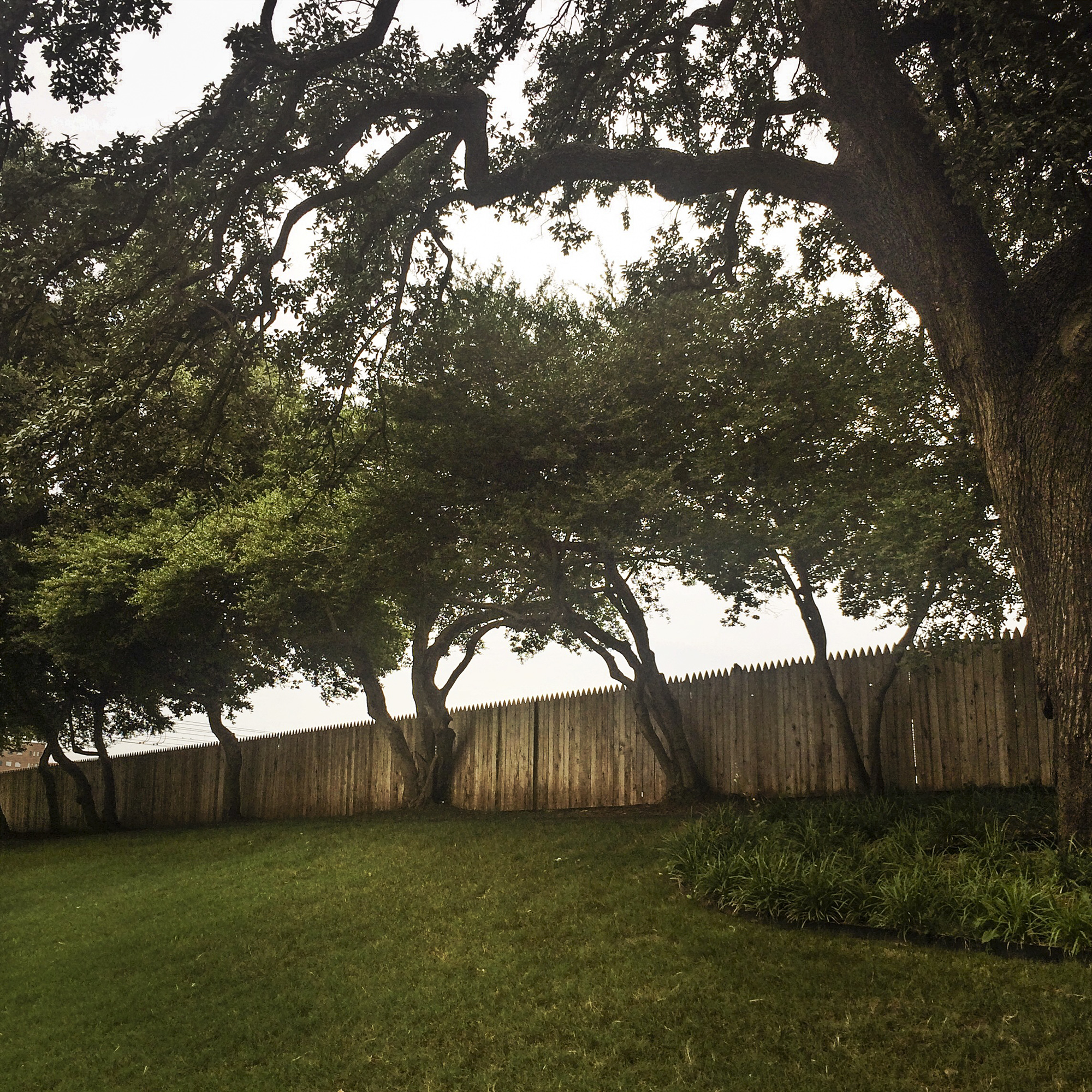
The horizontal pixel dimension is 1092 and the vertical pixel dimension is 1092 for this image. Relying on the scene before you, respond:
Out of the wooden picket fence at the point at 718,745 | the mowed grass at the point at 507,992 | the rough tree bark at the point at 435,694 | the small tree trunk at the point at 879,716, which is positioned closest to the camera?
the mowed grass at the point at 507,992

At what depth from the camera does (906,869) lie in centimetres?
779

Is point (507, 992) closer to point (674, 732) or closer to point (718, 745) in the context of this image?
point (674, 732)

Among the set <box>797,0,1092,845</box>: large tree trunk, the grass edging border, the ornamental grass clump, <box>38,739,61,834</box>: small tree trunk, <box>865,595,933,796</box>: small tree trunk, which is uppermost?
<box>797,0,1092,845</box>: large tree trunk

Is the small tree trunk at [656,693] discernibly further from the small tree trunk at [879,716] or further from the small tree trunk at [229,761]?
the small tree trunk at [229,761]

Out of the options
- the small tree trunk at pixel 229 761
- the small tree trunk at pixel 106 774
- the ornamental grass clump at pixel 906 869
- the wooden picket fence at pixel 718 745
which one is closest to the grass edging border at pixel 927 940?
the ornamental grass clump at pixel 906 869

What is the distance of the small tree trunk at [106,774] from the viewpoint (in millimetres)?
25344

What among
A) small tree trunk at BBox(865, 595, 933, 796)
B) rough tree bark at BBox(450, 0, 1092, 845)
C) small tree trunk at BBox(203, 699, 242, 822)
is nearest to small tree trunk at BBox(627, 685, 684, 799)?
small tree trunk at BBox(865, 595, 933, 796)

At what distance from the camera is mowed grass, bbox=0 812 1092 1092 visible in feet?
18.8

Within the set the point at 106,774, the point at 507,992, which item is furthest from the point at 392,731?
the point at 507,992

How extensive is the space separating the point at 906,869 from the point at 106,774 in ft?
78.7

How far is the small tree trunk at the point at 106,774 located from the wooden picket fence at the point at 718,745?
2.75 meters

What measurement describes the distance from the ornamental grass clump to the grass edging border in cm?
3

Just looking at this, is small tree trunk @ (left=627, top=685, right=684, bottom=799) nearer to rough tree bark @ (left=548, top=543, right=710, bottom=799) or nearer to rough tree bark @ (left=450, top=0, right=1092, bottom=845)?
rough tree bark @ (left=548, top=543, right=710, bottom=799)

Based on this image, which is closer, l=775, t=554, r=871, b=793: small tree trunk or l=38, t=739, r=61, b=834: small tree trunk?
l=775, t=554, r=871, b=793: small tree trunk
